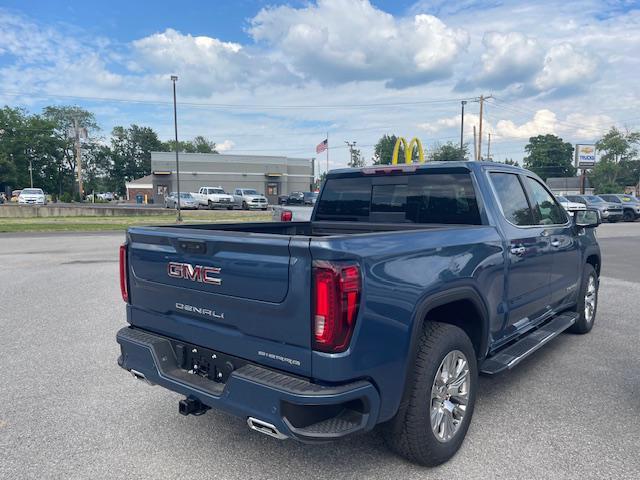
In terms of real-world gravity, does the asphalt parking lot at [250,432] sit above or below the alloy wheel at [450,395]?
below

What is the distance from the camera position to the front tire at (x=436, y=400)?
2803 millimetres

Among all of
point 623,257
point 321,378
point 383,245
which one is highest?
point 383,245

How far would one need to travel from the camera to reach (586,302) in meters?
5.77

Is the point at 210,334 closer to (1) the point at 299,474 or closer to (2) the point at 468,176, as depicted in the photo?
(1) the point at 299,474

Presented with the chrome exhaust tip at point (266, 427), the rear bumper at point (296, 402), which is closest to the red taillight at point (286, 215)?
the rear bumper at point (296, 402)

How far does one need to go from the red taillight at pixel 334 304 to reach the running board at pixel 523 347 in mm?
1553

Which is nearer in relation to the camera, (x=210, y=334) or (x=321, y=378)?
(x=321, y=378)

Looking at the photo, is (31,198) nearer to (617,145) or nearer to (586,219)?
(586,219)

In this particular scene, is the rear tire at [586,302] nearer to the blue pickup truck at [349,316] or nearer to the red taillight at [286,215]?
the blue pickup truck at [349,316]

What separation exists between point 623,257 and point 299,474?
43.2 ft

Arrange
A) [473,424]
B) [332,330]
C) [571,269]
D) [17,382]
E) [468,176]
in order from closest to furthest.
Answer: [332,330], [473,424], [468,176], [17,382], [571,269]

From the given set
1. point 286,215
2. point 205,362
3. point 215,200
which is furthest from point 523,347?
point 215,200

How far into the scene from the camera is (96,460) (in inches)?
120

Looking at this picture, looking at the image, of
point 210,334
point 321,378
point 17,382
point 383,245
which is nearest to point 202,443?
point 210,334
